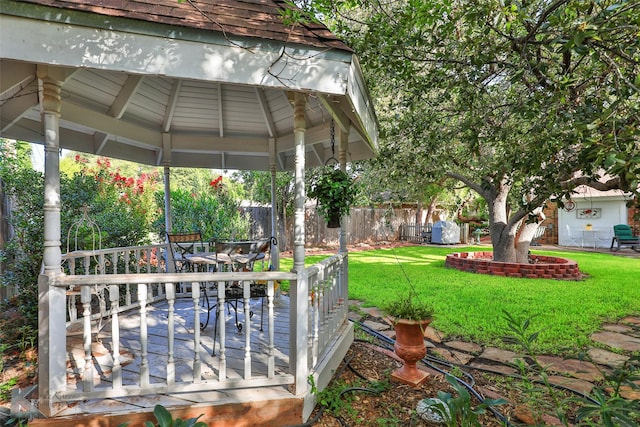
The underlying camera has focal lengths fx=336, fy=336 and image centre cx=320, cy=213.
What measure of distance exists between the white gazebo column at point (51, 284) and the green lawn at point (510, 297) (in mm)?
3621

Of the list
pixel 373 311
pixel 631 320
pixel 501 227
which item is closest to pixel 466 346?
pixel 373 311

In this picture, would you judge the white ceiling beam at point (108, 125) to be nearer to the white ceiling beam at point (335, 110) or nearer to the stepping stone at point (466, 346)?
the white ceiling beam at point (335, 110)

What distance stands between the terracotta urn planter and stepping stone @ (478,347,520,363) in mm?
1030

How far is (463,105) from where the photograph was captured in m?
3.86


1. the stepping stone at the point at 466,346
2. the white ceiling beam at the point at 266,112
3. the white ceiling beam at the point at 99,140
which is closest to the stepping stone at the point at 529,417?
the stepping stone at the point at 466,346

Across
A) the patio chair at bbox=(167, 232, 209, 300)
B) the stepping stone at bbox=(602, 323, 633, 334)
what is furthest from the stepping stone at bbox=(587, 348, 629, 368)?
the patio chair at bbox=(167, 232, 209, 300)

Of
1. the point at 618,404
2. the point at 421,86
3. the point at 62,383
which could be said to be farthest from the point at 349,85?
the point at 62,383

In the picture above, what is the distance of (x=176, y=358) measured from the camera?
9.54 feet

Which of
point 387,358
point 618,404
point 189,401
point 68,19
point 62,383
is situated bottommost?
point 387,358

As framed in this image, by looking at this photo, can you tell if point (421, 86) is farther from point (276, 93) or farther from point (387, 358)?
point (387, 358)

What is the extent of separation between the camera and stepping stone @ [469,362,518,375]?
128 inches

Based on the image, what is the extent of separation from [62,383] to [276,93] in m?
3.47

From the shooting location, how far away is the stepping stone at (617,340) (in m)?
3.77

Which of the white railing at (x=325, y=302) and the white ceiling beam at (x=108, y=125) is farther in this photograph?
the white ceiling beam at (x=108, y=125)
